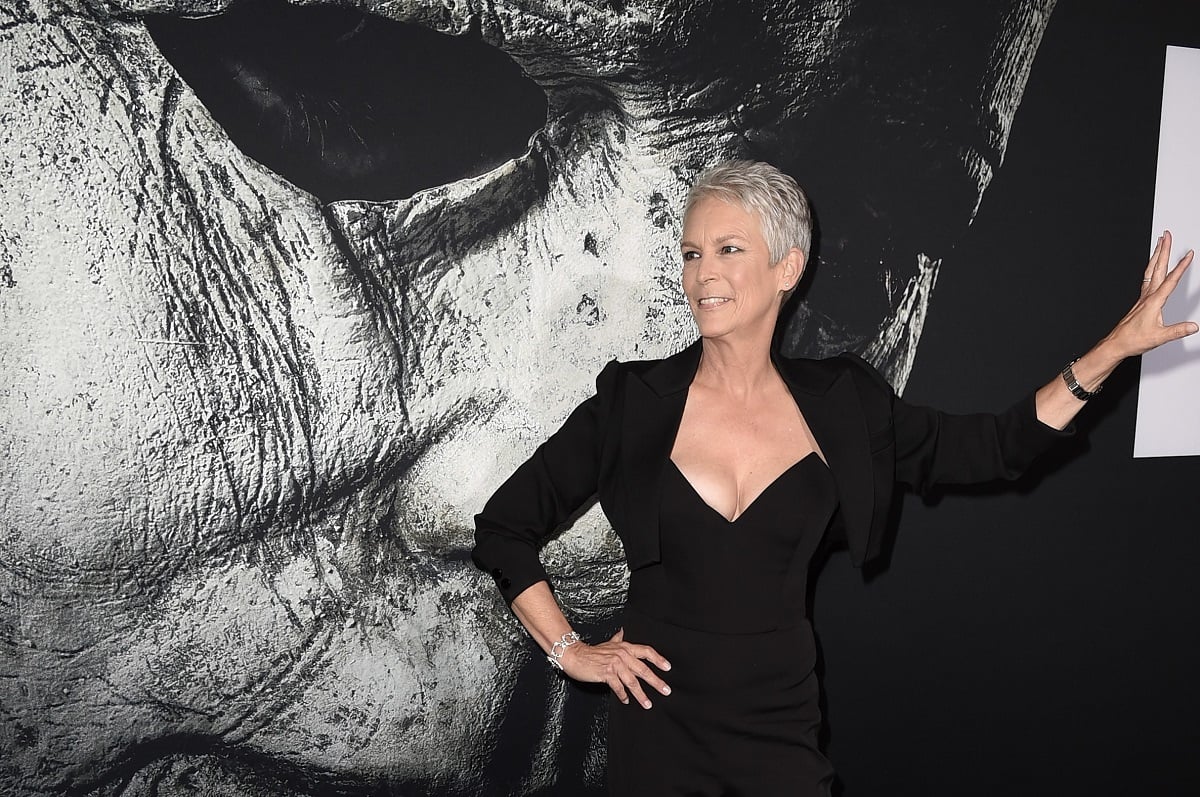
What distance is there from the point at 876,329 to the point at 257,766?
169 cm

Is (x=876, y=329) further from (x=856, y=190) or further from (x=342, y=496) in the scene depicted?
(x=342, y=496)

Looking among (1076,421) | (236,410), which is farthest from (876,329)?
(236,410)

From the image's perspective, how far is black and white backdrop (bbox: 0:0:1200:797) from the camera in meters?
1.75

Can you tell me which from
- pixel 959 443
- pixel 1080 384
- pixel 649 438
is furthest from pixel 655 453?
pixel 1080 384

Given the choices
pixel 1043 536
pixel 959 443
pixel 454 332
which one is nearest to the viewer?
pixel 959 443

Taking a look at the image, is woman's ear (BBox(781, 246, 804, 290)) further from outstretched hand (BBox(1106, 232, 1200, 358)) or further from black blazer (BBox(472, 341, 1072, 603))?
outstretched hand (BBox(1106, 232, 1200, 358))

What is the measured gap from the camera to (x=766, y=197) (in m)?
1.68

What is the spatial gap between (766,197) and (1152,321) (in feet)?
2.40

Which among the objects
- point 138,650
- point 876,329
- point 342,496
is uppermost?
point 876,329

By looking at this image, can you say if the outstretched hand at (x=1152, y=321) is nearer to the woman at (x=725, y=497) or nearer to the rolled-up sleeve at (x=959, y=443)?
the woman at (x=725, y=497)

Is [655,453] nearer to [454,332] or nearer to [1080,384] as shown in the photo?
[454,332]

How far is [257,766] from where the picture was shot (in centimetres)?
193

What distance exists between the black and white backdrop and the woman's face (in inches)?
16.2

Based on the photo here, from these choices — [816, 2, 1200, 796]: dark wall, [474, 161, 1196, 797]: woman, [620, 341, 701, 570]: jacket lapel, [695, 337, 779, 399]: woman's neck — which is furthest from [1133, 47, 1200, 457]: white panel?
[620, 341, 701, 570]: jacket lapel
